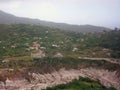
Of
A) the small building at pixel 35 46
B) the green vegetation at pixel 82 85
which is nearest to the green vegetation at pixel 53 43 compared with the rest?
the small building at pixel 35 46

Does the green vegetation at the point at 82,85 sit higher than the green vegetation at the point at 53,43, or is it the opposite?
the green vegetation at the point at 53,43

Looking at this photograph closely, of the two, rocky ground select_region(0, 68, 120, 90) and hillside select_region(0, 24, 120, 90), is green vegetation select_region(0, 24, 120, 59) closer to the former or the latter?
hillside select_region(0, 24, 120, 90)

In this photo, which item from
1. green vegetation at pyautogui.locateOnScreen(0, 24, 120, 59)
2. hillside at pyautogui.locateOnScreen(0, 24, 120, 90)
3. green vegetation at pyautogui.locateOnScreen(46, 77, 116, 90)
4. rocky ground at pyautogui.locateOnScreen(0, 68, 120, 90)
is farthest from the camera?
green vegetation at pyautogui.locateOnScreen(0, 24, 120, 59)

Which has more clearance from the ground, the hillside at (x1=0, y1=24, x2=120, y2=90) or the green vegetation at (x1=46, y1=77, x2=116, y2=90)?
the hillside at (x1=0, y1=24, x2=120, y2=90)

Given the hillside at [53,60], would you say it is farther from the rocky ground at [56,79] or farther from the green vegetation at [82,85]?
the green vegetation at [82,85]

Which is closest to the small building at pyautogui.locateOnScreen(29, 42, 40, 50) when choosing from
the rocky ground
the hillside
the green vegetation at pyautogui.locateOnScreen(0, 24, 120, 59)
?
the hillside

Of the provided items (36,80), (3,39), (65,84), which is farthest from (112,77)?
(3,39)

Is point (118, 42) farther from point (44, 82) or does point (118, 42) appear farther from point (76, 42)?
point (44, 82)

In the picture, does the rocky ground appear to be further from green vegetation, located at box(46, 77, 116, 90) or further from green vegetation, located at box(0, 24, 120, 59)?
green vegetation, located at box(0, 24, 120, 59)

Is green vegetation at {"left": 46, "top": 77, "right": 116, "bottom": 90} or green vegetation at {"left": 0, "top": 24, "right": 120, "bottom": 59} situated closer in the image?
green vegetation at {"left": 46, "top": 77, "right": 116, "bottom": 90}

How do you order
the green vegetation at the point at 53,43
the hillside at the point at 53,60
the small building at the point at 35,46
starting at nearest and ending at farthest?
the hillside at the point at 53,60, the green vegetation at the point at 53,43, the small building at the point at 35,46

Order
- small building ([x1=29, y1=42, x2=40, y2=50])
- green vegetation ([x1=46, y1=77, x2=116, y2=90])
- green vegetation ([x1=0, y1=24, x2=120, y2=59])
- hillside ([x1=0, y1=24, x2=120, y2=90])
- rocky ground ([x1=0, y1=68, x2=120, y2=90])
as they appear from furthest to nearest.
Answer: small building ([x1=29, y1=42, x2=40, y2=50]), green vegetation ([x1=0, y1=24, x2=120, y2=59]), hillside ([x1=0, y1=24, x2=120, y2=90]), green vegetation ([x1=46, y1=77, x2=116, y2=90]), rocky ground ([x1=0, y1=68, x2=120, y2=90])
